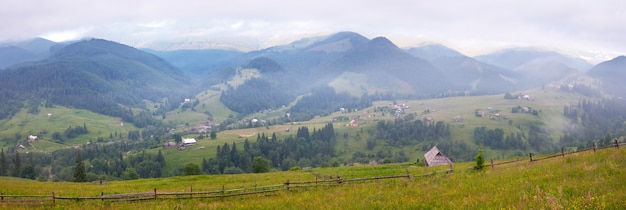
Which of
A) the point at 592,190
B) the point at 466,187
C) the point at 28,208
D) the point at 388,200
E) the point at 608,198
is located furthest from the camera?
the point at 28,208

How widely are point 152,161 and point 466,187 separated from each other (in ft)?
554

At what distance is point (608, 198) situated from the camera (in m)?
16.6

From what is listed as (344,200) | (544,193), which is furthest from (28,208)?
(544,193)

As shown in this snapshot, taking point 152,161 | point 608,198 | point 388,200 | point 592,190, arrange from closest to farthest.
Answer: point 608,198 → point 592,190 → point 388,200 → point 152,161

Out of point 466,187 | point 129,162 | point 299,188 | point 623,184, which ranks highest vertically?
point 623,184

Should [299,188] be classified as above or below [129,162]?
above

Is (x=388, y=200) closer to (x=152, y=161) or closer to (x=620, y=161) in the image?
(x=620, y=161)

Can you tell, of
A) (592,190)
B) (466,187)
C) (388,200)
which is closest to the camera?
(592,190)

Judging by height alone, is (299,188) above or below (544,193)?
below

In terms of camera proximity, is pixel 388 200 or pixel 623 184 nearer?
pixel 623 184

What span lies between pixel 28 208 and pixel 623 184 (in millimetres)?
41369

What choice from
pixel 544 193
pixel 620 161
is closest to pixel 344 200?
pixel 544 193

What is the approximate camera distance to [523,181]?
26125 mm

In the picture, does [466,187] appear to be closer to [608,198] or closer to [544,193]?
[544,193]
